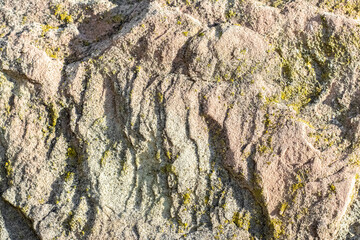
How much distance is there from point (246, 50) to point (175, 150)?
1106mm

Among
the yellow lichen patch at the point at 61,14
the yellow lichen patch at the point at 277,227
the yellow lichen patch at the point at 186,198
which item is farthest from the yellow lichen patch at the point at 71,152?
the yellow lichen patch at the point at 277,227

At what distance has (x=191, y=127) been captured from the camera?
3.33 meters

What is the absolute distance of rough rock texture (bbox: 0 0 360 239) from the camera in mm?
3258

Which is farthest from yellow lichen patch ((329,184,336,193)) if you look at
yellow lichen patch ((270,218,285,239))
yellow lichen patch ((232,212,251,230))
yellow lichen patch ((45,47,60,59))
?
yellow lichen patch ((45,47,60,59))

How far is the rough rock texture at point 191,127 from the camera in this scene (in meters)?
3.26

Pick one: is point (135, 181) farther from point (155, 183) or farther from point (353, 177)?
point (353, 177)

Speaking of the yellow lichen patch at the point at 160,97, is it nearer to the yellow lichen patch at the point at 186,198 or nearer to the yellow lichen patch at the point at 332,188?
the yellow lichen patch at the point at 186,198

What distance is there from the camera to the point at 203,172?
3354mm

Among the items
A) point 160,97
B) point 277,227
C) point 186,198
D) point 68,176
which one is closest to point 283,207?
point 277,227

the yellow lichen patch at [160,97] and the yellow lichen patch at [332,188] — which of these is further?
the yellow lichen patch at [160,97]

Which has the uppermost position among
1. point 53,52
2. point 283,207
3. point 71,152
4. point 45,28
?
point 45,28

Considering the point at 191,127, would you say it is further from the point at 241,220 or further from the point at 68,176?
the point at 68,176

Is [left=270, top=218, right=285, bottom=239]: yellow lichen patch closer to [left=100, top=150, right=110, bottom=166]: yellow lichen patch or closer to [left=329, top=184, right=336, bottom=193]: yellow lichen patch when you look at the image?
[left=329, top=184, right=336, bottom=193]: yellow lichen patch

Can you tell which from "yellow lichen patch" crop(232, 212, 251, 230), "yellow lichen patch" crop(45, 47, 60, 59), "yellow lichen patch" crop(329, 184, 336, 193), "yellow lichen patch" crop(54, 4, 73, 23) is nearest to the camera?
"yellow lichen patch" crop(329, 184, 336, 193)
